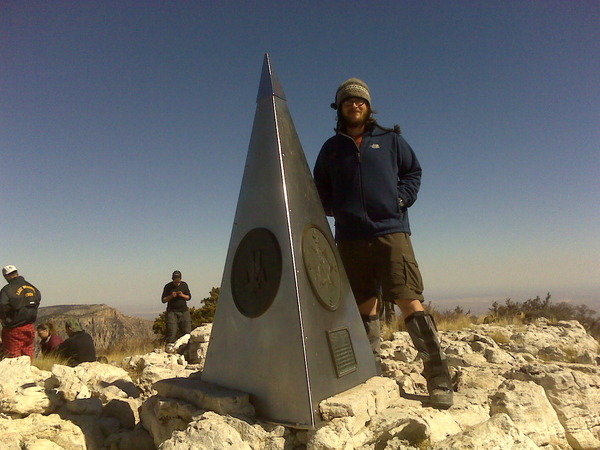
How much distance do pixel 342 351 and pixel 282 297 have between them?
0.51 m

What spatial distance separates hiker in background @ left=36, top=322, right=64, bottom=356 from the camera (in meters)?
6.05

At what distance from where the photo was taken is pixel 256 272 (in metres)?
2.55

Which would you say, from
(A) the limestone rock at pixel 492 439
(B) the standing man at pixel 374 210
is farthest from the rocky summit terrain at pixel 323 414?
(B) the standing man at pixel 374 210

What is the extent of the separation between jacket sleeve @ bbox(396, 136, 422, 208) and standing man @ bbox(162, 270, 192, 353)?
6520 mm

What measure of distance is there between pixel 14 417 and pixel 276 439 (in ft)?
6.22

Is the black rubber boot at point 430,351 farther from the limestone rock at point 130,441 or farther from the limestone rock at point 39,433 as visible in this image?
the limestone rock at point 39,433

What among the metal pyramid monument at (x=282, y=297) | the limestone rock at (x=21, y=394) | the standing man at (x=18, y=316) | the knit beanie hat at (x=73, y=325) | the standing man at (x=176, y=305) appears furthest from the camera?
the standing man at (x=176, y=305)

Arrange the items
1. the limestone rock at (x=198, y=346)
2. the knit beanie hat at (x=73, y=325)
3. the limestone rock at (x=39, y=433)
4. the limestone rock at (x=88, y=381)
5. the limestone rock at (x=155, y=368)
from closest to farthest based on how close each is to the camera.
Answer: the limestone rock at (x=39, y=433)
the limestone rock at (x=88, y=381)
the limestone rock at (x=155, y=368)
the limestone rock at (x=198, y=346)
the knit beanie hat at (x=73, y=325)

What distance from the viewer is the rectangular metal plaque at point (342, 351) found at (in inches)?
94.2

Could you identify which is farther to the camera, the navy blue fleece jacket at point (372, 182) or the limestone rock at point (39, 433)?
the navy blue fleece jacket at point (372, 182)

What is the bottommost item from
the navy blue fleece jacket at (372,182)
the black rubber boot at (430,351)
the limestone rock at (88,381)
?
the limestone rock at (88,381)

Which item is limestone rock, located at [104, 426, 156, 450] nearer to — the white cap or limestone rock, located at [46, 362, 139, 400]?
limestone rock, located at [46, 362, 139, 400]

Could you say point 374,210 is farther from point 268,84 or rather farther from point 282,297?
point 268,84

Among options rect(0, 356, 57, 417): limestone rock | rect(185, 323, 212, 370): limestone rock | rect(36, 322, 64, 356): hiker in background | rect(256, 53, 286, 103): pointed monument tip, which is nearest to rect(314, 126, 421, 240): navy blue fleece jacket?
rect(256, 53, 286, 103): pointed monument tip
